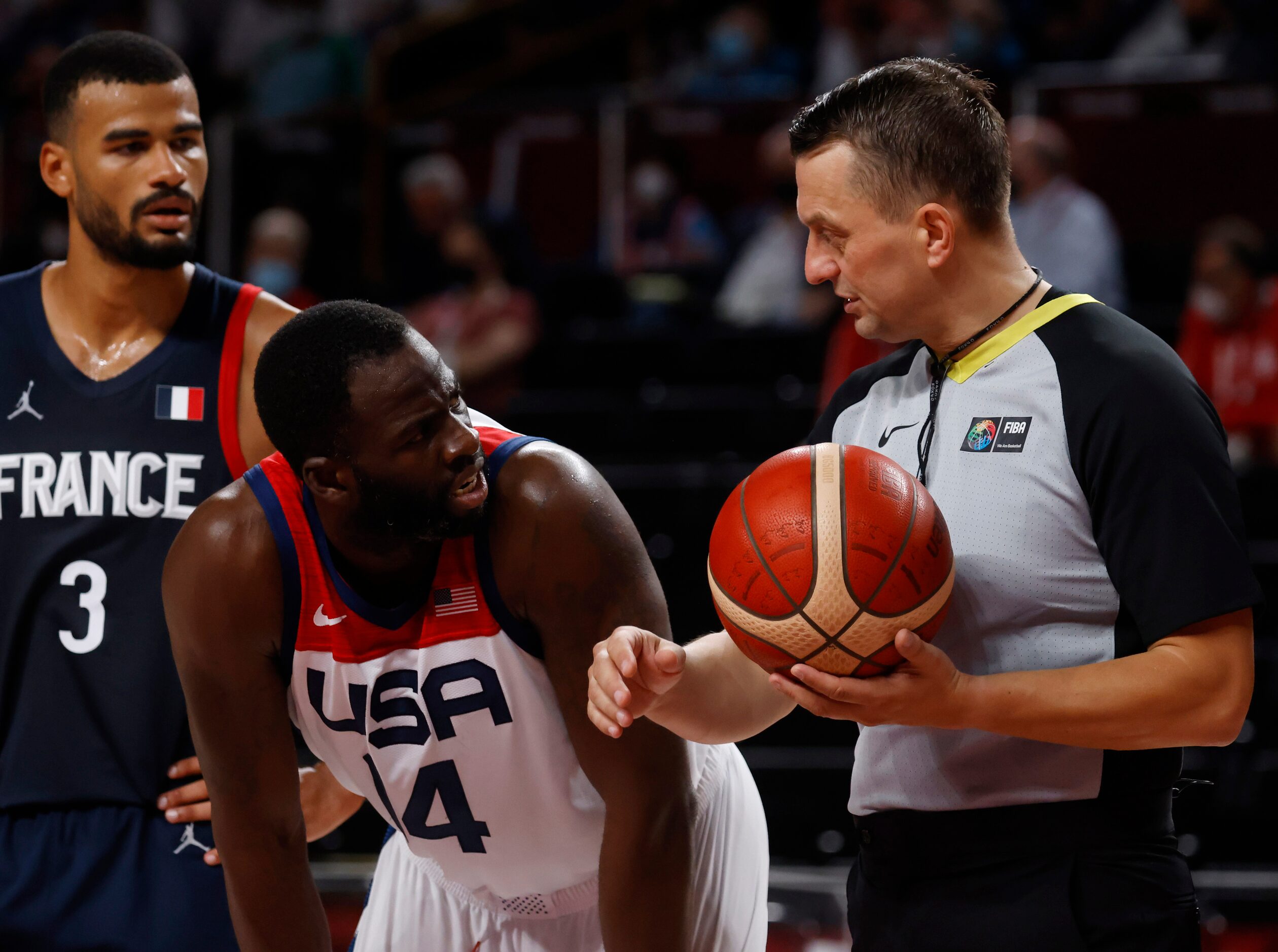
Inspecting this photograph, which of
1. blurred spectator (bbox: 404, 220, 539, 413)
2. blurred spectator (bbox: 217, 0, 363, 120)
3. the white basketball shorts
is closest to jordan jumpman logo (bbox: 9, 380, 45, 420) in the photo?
the white basketball shorts

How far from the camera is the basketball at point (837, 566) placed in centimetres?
189

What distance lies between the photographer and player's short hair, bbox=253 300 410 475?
2213mm

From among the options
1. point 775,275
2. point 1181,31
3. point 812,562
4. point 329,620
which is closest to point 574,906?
point 329,620

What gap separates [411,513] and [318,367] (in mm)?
274

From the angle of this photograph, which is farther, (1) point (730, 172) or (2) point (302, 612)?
(1) point (730, 172)

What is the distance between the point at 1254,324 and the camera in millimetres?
6621

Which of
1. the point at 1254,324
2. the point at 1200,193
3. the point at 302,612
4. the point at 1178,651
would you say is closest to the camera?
the point at 1178,651

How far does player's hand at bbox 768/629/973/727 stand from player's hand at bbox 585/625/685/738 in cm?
19

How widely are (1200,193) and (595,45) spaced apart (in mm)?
4537

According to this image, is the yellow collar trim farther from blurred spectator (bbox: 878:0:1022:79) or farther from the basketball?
blurred spectator (bbox: 878:0:1022:79)

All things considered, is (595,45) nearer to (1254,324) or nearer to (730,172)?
(730,172)

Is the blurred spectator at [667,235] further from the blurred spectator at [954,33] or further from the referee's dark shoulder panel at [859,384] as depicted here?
the referee's dark shoulder panel at [859,384]

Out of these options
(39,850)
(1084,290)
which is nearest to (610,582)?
(39,850)

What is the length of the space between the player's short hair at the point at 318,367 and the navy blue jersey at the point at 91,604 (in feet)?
2.05
